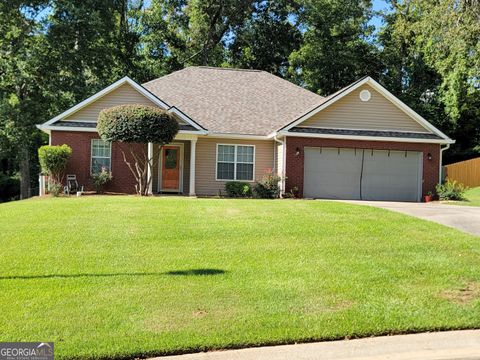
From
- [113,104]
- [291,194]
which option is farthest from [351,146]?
[113,104]

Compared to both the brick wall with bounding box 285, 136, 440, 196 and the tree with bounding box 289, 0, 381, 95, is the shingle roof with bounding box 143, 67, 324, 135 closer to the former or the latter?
the brick wall with bounding box 285, 136, 440, 196

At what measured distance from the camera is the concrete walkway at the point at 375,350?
15.9 feet

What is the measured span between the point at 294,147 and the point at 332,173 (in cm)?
209

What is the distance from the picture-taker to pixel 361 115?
20.4 metres

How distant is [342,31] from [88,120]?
2350 centimetres

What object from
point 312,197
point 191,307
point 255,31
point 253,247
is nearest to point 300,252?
point 253,247

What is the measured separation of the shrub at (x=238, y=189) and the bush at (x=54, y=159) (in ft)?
21.8

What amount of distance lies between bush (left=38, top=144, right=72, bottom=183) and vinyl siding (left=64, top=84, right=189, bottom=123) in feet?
5.34

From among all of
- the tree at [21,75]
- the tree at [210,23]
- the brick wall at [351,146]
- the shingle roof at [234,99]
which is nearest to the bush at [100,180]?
the shingle roof at [234,99]

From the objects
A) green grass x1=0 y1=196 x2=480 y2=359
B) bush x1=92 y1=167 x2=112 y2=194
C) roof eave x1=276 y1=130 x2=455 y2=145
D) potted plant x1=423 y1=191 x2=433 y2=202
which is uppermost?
roof eave x1=276 y1=130 x2=455 y2=145

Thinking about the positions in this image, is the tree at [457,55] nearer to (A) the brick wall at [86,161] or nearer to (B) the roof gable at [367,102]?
(B) the roof gable at [367,102]

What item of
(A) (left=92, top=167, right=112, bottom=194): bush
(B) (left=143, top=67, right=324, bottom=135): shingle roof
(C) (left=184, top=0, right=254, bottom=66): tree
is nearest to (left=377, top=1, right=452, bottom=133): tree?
(C) (left=184, top=0, right=254, bottom=66): tree

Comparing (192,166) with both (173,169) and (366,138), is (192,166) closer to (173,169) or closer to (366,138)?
(173,169)

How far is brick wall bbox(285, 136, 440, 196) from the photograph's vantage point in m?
19.8
